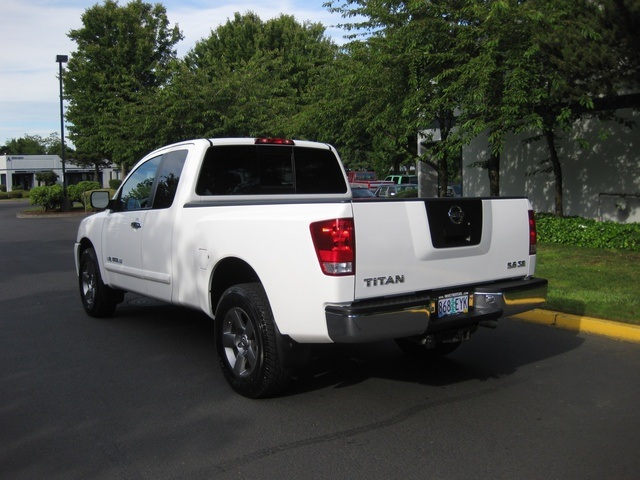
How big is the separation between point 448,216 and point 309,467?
6.63 ft

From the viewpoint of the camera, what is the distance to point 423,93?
1306cm

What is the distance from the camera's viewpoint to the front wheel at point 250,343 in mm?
4656

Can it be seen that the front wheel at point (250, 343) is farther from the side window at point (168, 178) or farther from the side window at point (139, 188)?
the side window at point (139, 188)

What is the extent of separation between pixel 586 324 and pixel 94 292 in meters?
5.72

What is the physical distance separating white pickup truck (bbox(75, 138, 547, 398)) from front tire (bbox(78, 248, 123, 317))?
50.9 inches

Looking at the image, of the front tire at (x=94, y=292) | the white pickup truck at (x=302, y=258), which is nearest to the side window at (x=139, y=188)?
the white pickup truck at (x=302, y=258)

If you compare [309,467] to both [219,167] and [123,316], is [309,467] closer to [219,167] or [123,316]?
[219,167]

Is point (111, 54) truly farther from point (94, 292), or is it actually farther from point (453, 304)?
point (453, 304)

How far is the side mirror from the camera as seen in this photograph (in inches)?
294

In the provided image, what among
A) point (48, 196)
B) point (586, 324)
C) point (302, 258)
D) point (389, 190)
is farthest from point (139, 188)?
point (48, 196)

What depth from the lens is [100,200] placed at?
758 cm

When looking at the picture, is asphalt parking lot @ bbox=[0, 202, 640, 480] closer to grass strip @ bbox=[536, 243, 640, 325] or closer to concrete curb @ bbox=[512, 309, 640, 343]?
concrete curb @ bbox=[512, 309, 640, 343]

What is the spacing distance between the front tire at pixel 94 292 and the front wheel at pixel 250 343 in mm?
3027

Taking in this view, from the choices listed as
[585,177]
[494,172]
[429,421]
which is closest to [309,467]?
[429,421]
